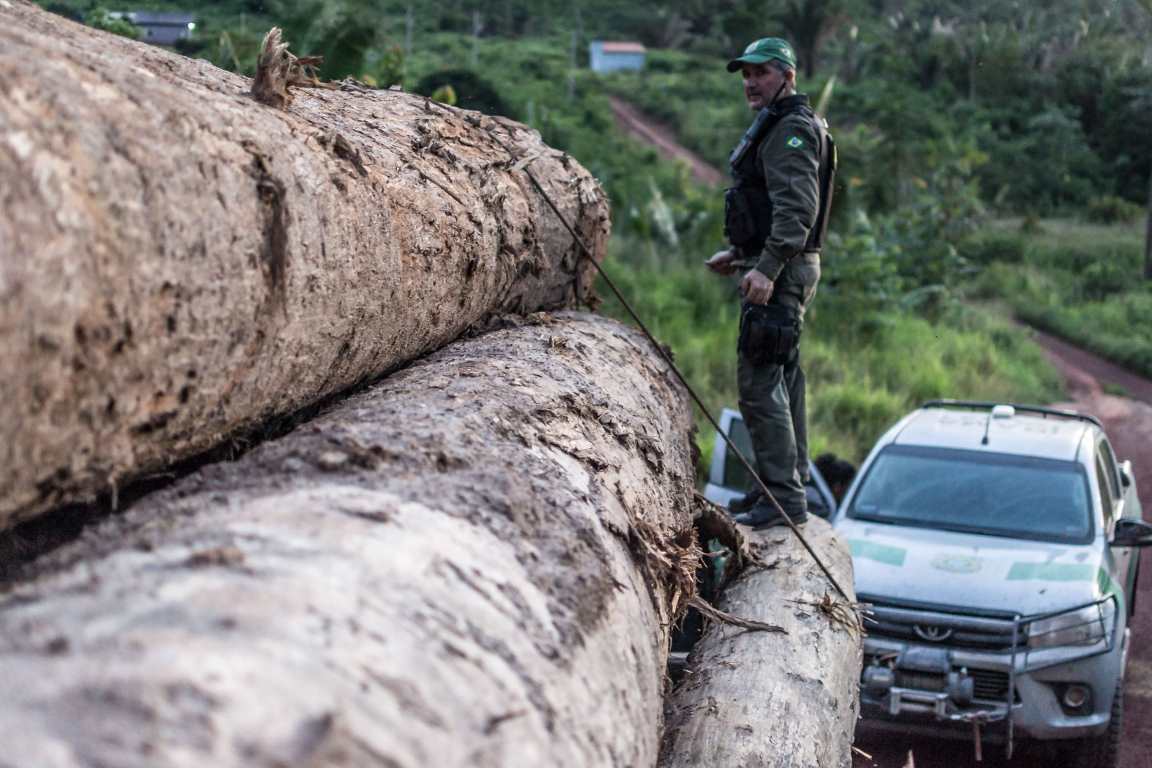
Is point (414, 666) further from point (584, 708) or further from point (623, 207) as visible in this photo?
point (623, 207)

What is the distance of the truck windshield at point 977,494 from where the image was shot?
6.81m

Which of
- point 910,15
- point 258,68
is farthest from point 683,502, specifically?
point 910,15

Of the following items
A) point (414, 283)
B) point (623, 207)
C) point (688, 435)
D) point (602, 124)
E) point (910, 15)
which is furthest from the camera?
point (910, 15)

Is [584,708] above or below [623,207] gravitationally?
above

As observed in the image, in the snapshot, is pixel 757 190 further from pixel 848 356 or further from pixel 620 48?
pixel 620 48

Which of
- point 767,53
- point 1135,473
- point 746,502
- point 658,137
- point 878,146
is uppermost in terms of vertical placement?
point 767,53

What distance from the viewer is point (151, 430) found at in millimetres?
2373

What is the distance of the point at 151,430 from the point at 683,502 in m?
2.30

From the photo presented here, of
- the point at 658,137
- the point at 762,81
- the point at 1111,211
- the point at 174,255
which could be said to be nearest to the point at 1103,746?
the point at 762,81

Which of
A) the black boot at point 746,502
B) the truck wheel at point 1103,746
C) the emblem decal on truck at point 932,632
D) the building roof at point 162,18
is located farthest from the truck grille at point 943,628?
the building roof at point 162,18

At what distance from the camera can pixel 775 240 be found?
16.1 ft

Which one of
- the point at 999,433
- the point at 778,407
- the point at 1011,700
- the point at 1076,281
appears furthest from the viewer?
the point at 1076,281

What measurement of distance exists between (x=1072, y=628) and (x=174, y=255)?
5.02 m

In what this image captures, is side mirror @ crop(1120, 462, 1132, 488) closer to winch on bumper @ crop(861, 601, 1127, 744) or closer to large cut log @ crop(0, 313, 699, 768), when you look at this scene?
winch on bumper @ crop(861, 601, 1127, 744)
